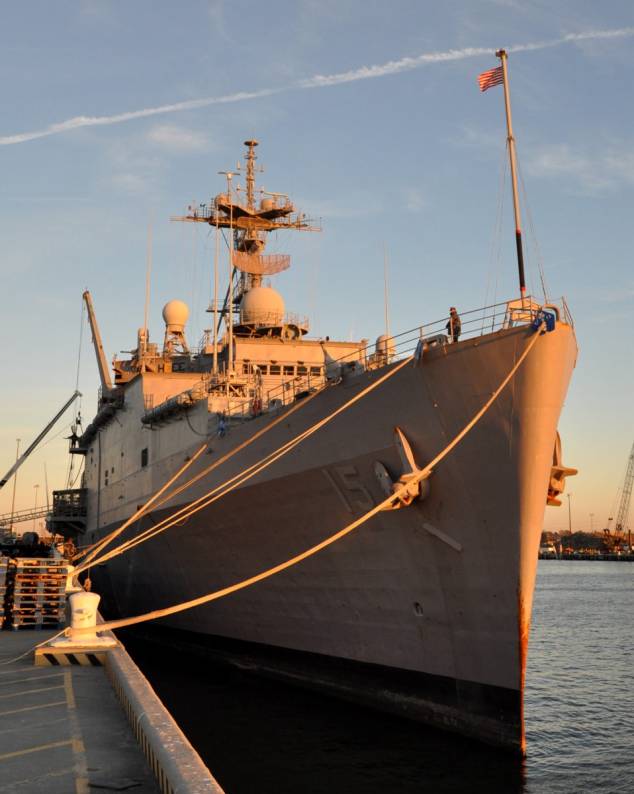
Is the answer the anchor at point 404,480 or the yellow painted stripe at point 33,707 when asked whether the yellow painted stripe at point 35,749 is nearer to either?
the yellow painted stripe at point 33,707

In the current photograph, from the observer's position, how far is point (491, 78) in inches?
491

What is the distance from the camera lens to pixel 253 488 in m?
14.5

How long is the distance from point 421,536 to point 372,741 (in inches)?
122

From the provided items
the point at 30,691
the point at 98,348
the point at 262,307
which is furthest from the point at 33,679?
the point at 98,348

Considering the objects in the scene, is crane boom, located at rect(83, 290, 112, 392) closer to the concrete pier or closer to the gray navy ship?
→ the gray navy ship

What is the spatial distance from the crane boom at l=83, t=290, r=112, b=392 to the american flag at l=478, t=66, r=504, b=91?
16181mm

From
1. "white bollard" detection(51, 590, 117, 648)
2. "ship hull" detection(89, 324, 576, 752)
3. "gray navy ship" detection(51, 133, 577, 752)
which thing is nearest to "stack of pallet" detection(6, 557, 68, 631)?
"gray navy ship" detection(51, 133, 577, 752)

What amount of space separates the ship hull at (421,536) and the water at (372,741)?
0.52 metres

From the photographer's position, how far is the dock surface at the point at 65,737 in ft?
16.3

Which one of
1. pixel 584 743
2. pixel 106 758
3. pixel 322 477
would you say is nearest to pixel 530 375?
pixel 322 477

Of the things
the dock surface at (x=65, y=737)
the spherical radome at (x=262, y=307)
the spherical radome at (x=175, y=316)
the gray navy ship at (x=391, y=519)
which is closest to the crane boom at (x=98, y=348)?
the spherical radome at (x=175, y=316)

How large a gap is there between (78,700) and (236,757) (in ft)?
15.3

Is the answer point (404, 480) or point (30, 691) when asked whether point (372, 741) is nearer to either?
point (404, 480)

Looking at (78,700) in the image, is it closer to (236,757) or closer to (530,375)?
(236,757)
